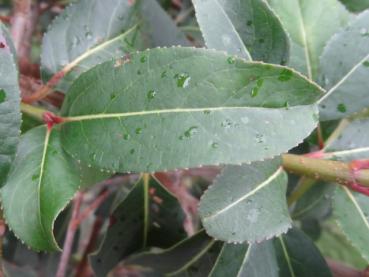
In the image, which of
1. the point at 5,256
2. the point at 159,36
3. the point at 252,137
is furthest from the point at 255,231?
the point at 5,256

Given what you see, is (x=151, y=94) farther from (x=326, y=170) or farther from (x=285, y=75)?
(x=326, y=170)

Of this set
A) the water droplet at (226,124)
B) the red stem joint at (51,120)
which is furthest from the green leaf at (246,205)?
the red stem joint at (51,120)

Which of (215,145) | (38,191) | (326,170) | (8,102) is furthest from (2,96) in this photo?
(326,170)

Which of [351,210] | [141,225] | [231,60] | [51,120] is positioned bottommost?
[141,225]

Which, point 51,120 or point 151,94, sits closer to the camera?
point 151,94

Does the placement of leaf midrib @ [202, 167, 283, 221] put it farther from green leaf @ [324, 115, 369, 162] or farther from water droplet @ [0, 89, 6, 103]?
water droplet @ [0, 89, 6, 103]

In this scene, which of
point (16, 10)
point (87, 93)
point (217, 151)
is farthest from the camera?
point (16, 10)

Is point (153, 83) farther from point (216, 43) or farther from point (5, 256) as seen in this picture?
point (5, 256)
